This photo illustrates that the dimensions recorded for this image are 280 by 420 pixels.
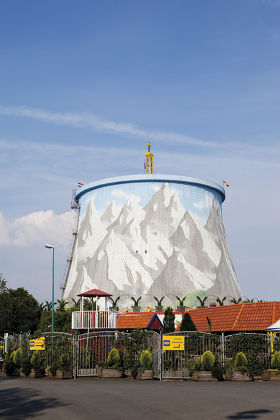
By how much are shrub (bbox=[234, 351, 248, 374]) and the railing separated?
363 inches

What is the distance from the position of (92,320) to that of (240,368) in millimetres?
10058

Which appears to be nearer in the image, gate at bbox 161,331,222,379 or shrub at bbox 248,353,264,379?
shrub at bbox 248,353,264,379

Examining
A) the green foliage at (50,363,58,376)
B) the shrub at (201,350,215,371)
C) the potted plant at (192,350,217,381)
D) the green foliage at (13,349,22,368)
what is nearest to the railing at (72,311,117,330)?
the green foliage at (13,349,22,368)

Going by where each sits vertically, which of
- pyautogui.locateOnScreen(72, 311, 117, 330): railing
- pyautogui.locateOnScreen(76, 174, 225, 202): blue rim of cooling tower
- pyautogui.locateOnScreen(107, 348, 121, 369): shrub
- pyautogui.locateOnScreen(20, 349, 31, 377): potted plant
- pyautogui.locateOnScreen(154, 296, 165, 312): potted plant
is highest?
pyautogui.locateOnScreen(76, 174, 225, 202): blue rim of cooling tower

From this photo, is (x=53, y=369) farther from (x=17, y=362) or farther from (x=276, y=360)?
(x=276, y=360)

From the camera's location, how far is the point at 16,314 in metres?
59.2

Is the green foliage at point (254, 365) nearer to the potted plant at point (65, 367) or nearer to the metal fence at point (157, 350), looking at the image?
the metal fence at point (157, 350)

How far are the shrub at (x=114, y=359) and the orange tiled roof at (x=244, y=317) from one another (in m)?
10.8

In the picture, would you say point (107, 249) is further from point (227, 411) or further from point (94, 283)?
point (227, 411)

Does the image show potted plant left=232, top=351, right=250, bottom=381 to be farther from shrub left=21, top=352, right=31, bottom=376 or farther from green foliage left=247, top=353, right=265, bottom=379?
shrub left=21, top=352, right=31, bottom=376

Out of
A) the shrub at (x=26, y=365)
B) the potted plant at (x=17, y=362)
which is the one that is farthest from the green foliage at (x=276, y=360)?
the potted plant at (x=17, y=362)

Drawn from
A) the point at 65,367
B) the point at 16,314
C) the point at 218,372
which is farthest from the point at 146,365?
the point at 16,314

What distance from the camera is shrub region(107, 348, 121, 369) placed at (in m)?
26.9

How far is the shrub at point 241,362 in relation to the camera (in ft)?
80.4
